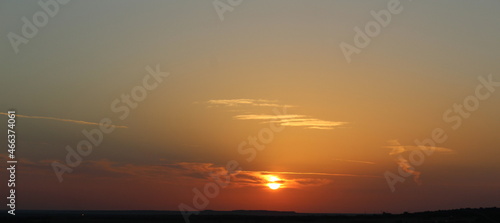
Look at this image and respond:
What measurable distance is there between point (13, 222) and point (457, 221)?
54124 mm

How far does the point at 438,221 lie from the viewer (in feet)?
246

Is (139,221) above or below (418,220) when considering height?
above

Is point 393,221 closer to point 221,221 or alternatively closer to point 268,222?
point 268,222

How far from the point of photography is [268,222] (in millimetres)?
77625

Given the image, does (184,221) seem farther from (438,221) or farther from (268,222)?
(438,221)

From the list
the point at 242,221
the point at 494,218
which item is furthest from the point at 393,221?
the point at 242,221

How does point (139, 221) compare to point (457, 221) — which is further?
point (139, 221)

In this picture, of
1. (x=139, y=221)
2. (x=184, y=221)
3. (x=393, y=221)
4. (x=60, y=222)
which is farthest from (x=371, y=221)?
(x=60, y=222)

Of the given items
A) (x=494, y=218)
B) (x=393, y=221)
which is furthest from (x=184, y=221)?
(x=494, y=218)

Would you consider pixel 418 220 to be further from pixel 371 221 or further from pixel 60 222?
pixel 60 222

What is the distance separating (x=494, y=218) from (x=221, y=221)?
117 feet

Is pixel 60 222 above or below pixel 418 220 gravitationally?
above

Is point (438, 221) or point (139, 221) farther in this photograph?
point (139, 221)

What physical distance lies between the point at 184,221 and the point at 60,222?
15.6m
